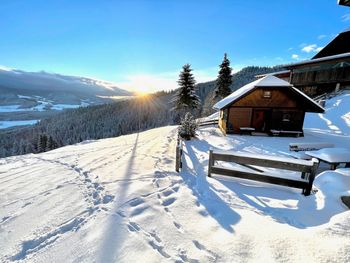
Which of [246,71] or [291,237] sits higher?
[246,71]

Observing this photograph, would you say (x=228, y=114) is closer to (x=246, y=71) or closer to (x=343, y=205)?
(x=343, y=205)

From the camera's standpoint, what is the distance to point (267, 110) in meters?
18.1

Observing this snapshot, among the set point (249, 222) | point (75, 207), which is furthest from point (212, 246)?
point (75, 207)

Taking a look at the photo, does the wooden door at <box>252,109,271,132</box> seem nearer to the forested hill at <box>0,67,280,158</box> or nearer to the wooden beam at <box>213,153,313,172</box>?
the wooden beam at <box>213,153,313,172</box>

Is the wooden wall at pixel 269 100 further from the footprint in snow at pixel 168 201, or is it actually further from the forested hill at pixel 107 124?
the forested hill at pixel 107 124

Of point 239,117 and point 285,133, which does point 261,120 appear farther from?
point 285,133

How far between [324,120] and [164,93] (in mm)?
155703

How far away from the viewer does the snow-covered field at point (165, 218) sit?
120 inches

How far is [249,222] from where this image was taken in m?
3.85

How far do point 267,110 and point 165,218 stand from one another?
1679cm

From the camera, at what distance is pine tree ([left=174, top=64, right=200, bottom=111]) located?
31750mm

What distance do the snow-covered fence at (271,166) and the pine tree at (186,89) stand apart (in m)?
26.3

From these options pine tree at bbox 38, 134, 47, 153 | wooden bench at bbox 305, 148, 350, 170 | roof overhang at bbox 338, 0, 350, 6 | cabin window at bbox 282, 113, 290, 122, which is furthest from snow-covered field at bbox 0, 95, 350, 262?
pine tree at bbox 38, 134, 47, 153

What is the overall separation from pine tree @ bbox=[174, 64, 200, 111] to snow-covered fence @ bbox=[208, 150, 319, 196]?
26276mm
